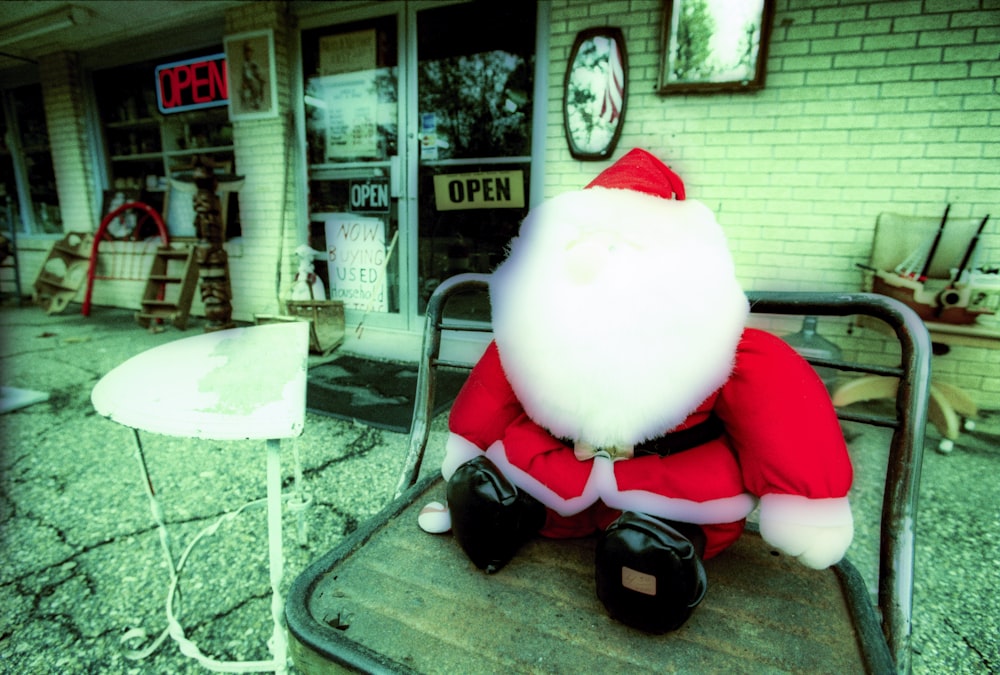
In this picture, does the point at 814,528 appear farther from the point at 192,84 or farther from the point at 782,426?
the point at 192,84

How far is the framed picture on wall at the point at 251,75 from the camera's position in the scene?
4223mm

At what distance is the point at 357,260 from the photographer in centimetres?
443

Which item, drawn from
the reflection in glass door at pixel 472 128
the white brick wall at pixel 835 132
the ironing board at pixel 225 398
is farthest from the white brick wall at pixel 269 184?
the ironing board at pixel 225 398

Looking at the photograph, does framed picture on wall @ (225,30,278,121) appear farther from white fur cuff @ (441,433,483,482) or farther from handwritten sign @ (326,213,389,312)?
white fur cuff @ (441,433,483,482)

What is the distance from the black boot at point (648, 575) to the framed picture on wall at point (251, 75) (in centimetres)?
467

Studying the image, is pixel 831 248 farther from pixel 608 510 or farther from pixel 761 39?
pixel 608 510

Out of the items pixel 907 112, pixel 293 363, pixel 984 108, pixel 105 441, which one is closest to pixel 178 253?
pixel 105 441

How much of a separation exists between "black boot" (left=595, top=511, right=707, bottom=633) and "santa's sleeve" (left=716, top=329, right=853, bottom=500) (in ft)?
0.73

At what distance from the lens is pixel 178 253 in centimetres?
512

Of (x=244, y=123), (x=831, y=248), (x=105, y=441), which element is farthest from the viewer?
(x=244, y=123)

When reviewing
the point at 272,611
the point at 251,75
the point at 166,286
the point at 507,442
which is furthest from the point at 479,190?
the point at 166,286

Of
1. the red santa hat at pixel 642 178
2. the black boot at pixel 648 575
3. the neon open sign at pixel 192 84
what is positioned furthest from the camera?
the neon open sign at pixel 192 84

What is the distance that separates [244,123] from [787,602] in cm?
513

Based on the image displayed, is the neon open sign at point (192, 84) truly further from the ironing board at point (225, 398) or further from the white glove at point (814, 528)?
the white glove at point (814, 528)
